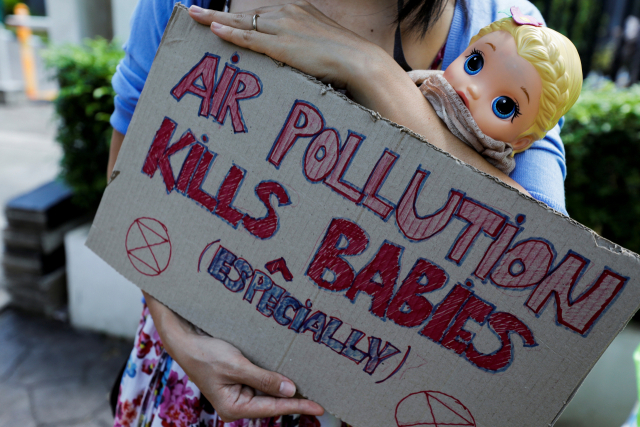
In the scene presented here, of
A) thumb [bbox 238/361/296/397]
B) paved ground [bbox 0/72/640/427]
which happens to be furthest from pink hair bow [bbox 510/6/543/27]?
paved ground [bbox 0/72/640/427]

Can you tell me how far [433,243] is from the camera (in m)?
0.82

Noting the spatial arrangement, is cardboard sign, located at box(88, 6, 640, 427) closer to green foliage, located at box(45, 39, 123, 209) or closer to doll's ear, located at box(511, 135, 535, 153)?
doll's ear, located at box(511, 135, 535, 153)

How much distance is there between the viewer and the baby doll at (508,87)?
0.86 meters

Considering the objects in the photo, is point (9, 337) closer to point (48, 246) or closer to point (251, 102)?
point (48, 246)

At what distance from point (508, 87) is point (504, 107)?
4 centimetres

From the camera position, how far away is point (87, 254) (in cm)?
276

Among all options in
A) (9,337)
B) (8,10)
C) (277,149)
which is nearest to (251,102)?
(277,149)

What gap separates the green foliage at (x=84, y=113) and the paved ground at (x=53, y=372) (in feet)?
2.85

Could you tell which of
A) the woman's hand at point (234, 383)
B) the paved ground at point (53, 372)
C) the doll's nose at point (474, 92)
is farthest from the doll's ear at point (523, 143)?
the paved ground at point (53, 372)

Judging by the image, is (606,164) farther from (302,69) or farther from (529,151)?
(302,69)

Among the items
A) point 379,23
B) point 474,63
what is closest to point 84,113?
point 379,23

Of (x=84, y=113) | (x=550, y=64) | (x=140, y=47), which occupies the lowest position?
(x=84, y=113)

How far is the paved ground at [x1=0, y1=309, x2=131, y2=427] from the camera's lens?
2344 mm

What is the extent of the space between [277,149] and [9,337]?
Answer: 2.82m
